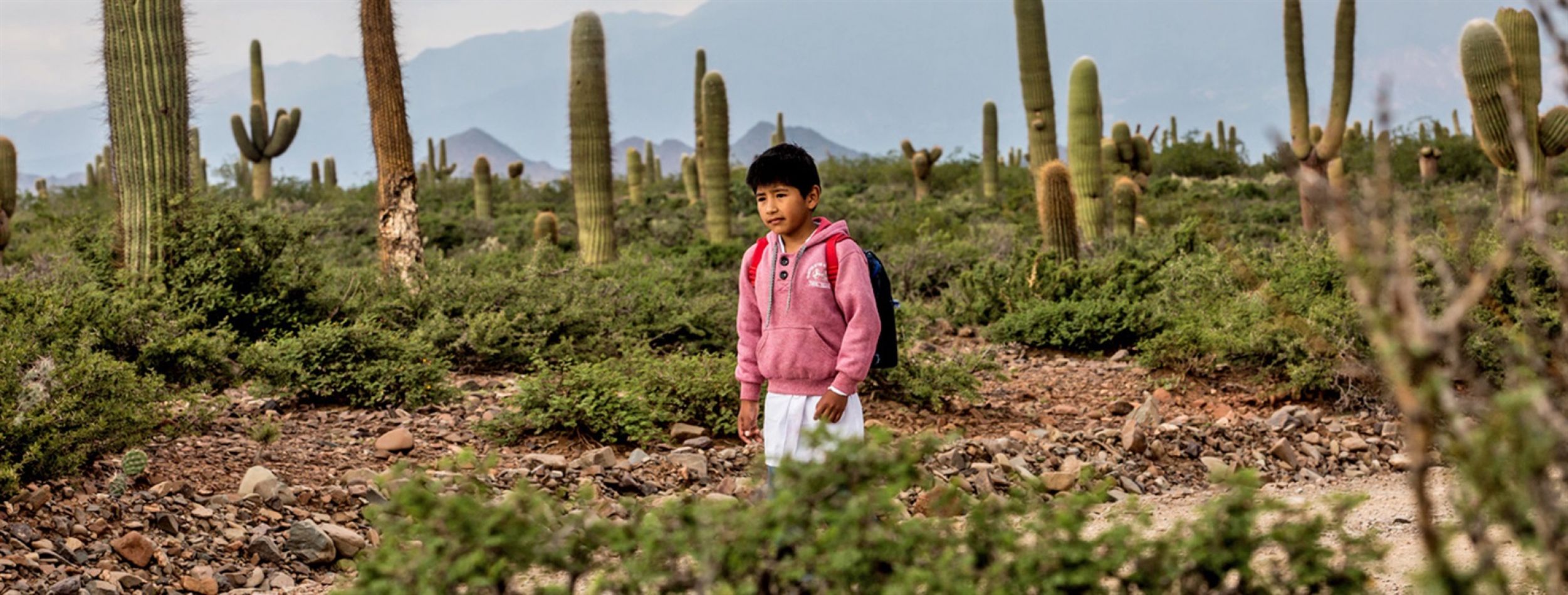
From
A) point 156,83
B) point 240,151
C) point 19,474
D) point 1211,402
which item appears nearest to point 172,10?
point 156,83

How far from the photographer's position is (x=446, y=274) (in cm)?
979

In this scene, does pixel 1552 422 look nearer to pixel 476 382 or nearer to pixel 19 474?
pixel 19 474

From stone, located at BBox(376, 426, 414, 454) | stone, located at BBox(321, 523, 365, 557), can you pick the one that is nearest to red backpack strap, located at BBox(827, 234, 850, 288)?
stone, located at BBox(321, 523, 365, 557)

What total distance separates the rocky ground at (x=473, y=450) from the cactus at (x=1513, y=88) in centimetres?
649

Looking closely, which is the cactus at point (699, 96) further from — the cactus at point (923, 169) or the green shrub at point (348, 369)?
the green shrub at point (348, 369)

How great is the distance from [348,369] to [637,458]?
2.18 m

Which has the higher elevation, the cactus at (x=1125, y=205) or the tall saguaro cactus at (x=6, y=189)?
the tall saguaro cactus at (x=6, y=189)

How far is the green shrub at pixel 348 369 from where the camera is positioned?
710cm

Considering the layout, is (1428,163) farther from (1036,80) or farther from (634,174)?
(634,174)

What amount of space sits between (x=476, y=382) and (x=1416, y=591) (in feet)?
18.7

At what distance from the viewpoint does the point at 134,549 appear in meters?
4.46

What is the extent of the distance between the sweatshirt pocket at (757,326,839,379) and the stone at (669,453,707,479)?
6.42 ft

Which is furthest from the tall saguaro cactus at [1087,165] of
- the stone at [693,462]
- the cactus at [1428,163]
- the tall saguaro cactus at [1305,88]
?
the cactus at [1428,163]

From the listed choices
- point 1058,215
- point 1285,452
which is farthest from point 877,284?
point 1058,215
